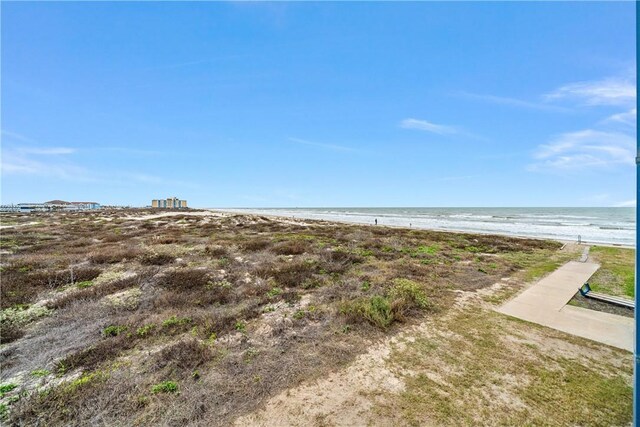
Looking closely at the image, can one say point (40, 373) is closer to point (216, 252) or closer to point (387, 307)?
point (387, 307)

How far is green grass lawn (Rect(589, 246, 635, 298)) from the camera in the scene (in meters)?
8.46

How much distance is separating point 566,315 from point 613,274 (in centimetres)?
704

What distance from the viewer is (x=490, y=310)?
22.1 ft

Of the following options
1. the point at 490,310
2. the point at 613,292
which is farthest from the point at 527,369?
the point at 613,292

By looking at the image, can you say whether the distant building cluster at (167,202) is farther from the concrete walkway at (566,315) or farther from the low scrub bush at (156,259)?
the concrete walkway at (566,315)

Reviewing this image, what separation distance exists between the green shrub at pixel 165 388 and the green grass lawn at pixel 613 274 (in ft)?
38.9

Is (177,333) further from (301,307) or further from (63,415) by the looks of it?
(301,307)

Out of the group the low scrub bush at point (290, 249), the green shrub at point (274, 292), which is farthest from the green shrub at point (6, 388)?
the low scrub bush at point (290, 249)

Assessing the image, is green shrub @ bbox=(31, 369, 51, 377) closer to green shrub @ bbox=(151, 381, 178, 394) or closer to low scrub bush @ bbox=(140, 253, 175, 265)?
green shrub @ bbox=(151, 381, 178, 394)

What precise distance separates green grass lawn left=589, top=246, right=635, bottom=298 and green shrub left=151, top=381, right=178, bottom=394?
38.9ft

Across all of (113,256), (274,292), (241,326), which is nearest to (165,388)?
(241,326)

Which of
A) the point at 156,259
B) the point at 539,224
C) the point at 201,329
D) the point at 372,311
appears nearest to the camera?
the point at 201,329

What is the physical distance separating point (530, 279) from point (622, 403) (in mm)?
7218

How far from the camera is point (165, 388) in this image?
12.2ft
